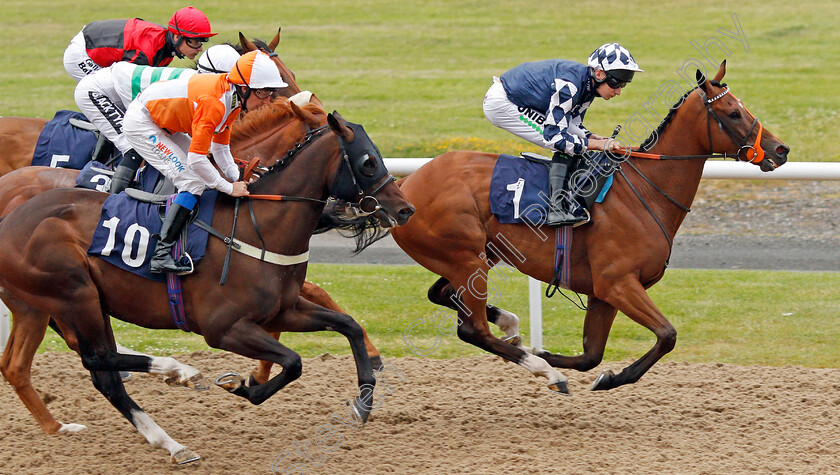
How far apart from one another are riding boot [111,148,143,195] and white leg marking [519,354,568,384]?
2.38 meters

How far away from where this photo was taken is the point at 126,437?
532 cm

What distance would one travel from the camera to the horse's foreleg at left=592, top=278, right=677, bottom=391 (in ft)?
17.3

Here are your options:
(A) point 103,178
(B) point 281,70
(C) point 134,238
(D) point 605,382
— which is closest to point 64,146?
(A) point 103,178

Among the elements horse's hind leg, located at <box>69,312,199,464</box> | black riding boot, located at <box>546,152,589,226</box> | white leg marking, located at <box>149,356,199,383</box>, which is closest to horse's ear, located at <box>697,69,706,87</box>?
black riding boot, located at <box>546,152,589,226</box>

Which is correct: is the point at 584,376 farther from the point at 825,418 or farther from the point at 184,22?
the point at 184,22

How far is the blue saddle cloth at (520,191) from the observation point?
5570 mm

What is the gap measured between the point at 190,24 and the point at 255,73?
5.58 ft

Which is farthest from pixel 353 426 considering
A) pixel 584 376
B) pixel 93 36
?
pixel 93 36

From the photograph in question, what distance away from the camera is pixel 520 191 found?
5.62 metres

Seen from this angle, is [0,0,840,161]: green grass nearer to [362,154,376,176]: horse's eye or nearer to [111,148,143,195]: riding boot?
[111,148,143,195]: riding boot

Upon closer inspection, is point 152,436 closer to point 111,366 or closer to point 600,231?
point 111,366

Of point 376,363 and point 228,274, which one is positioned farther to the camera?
point 376,363

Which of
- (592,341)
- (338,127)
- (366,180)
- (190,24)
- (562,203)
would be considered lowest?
(592,341)

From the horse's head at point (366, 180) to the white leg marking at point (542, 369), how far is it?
1.34 meters
